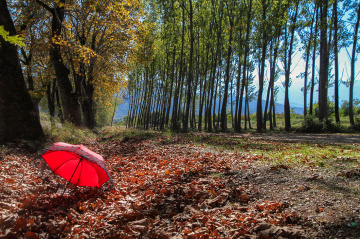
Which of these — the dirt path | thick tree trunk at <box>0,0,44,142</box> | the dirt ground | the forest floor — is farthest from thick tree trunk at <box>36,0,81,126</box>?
the dirt ground

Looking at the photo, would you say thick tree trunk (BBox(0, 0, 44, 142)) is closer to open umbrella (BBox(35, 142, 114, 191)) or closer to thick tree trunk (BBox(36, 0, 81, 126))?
thick tree trunk (BBox(36, 0, 81, 126))

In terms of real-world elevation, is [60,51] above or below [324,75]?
above

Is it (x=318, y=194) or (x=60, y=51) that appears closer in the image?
(x=318, y=194)

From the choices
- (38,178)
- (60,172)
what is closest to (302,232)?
(60,172)

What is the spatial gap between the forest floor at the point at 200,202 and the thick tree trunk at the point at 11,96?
7.08ft

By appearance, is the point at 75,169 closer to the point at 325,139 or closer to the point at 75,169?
the point at 75,169

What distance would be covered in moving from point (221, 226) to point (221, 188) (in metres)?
1.49

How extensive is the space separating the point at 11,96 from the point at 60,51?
5.96 meters

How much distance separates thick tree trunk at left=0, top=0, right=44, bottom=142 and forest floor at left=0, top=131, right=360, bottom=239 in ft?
7.08

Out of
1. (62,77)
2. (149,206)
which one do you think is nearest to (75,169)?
(149,206)

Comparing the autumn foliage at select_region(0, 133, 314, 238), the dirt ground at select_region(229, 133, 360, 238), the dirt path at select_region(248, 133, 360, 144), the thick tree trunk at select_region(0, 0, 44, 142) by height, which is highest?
the thick tree trunk at select_region(0, 0, 44, 142)

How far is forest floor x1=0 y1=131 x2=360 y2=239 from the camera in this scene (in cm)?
312

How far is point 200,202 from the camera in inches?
163

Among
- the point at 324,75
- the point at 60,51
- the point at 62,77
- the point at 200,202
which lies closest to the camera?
the point at 200,202
